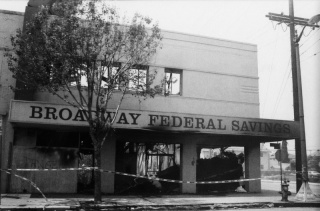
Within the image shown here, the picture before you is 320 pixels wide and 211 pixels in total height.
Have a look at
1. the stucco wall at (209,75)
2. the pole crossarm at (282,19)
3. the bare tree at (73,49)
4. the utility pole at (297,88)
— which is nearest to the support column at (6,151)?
the bare tree at (73,49)

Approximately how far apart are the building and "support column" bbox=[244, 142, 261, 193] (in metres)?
0.06

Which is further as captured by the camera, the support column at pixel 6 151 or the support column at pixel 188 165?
the support column at pixel 188 165

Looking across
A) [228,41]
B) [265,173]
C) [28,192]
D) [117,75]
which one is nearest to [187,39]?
[228,41]

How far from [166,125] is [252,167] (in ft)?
23.0

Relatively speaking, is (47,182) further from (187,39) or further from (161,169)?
(187,39)

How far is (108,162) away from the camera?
1673cm

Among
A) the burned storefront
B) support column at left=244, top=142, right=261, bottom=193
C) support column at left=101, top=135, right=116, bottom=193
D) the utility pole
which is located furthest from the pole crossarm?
support column at left=101, top=135, right=116, bottom=193

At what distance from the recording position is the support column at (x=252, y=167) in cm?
1920

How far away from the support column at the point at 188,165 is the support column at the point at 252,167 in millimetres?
3416

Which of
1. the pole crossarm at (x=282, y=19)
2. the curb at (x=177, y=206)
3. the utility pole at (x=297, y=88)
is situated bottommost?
the curb at (x=177, y=206)

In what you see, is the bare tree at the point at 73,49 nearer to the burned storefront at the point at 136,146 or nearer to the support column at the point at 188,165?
the burned storefront at the point at 136,146

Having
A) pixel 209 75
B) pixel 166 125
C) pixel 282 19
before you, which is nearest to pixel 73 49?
pixel 166 125

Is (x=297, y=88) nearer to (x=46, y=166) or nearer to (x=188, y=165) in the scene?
(x=188, y=165)

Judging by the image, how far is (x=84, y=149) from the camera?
17.0 meters
